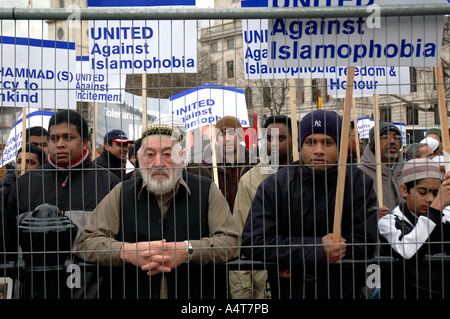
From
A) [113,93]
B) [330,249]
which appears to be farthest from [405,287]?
[113,93]

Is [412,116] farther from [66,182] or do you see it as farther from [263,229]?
[66,182]

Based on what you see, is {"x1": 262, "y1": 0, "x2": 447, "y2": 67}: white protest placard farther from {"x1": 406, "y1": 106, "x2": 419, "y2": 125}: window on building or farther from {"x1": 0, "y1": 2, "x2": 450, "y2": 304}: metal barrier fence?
{"x1": 406, "y1": 106, "x2": 419, "y2": 125}: window on building

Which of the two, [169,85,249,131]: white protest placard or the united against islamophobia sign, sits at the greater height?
the united against islamophobia sign

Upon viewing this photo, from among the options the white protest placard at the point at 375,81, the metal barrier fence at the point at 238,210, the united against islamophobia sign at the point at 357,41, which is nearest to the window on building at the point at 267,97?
the metal barrier fence at the point at 238,210

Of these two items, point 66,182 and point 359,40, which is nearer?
point 359,40

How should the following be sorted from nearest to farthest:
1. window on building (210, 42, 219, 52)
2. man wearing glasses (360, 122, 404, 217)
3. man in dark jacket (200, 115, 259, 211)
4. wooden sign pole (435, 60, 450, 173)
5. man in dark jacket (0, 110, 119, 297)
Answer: window on building (210, 42, 219, 52) → wooden sign pole (435, 60, 450, 173) → man in dark jacket (0, 110, 119, 297) → man wearing glasses (360, 122, 404, 217) → man in dark jacket (200, 115, 259, 211)

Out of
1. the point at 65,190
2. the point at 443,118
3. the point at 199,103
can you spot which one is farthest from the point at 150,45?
the point at 443,118

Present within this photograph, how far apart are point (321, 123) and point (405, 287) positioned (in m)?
Answer: 1.18

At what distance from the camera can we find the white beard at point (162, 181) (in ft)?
11.5

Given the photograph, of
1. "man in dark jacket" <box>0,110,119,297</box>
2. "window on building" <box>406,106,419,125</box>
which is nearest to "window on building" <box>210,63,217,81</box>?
"man in dark jacket" <box>0,110,119,297</box>

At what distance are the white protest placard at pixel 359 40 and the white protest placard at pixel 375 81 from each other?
0.41 feet

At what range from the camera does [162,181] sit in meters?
3.53

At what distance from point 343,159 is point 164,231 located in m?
1.23

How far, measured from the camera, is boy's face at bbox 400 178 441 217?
3605 mm
